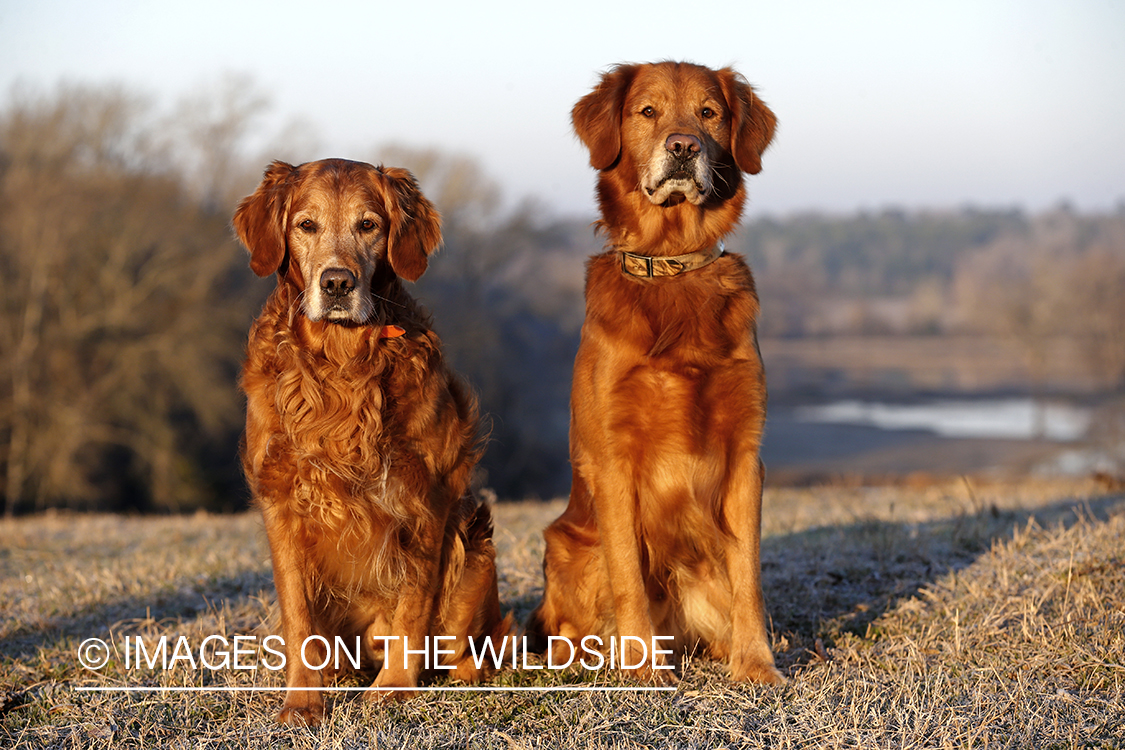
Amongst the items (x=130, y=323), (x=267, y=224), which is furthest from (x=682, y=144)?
(x=130, y=323)

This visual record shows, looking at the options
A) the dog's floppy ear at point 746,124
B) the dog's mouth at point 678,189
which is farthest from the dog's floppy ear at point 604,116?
the dog's floppy ear at point 746,124

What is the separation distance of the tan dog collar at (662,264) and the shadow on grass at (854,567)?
163 cm

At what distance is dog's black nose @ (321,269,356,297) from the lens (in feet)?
11.2

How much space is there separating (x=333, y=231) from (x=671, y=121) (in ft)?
4.76

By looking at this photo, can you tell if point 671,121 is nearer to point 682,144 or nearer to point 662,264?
point 682,144

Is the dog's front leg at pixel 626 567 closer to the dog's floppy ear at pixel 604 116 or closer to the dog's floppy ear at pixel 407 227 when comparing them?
the dog's floppy ear at pixel 407 227

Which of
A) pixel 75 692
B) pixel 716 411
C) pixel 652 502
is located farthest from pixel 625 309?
pixel 75 692

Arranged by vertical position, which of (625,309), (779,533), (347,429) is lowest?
(779,533)

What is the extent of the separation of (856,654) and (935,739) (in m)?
0.96

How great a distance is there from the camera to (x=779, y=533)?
6332 millimetres

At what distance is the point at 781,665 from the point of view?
3.82 m

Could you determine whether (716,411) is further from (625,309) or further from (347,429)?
(347,429)

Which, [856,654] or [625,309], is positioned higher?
[625,309]

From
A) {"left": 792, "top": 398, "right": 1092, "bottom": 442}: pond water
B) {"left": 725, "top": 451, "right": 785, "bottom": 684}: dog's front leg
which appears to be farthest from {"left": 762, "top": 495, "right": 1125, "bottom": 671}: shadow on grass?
{"left": 792, "top": 398, "right": 1092, "bottom": 442}: pond water
